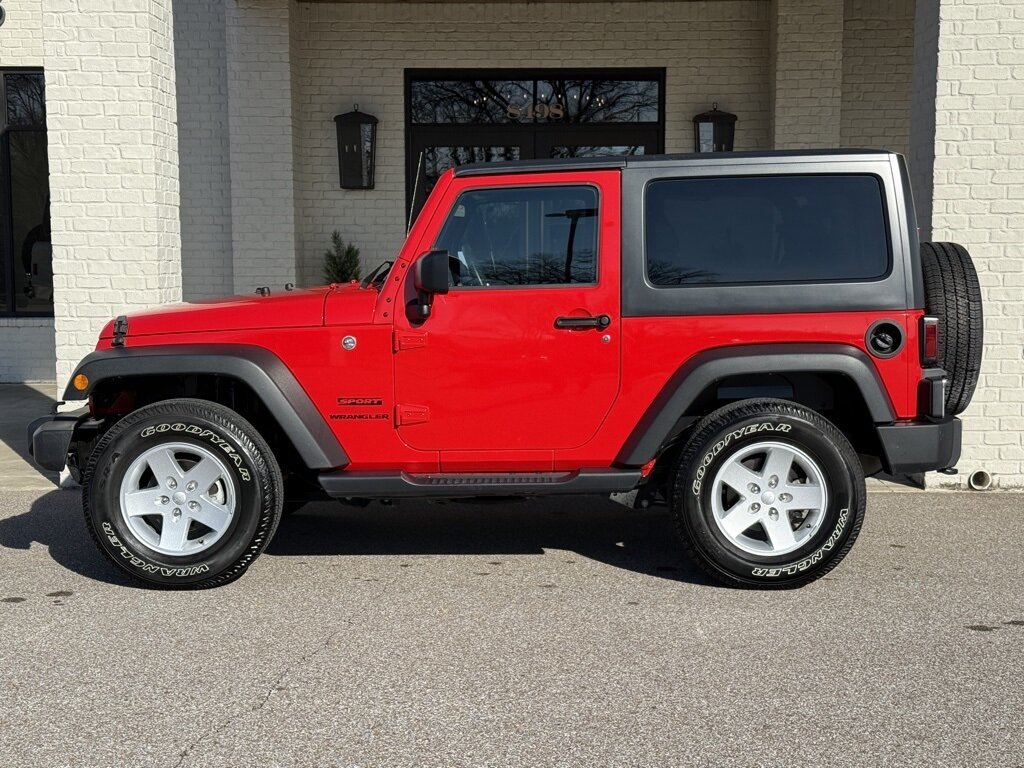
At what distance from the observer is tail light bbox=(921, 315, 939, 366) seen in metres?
4.99

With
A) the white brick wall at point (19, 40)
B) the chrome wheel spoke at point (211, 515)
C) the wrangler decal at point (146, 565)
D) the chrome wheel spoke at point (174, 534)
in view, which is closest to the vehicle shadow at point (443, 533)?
the wrangler decal at point (146, 565)

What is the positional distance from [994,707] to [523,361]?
2.41m

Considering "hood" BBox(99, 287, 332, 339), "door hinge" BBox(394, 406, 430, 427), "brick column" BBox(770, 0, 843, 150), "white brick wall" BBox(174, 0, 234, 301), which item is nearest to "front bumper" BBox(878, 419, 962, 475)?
"door hinge" BBox(394, 406, 430, 427)

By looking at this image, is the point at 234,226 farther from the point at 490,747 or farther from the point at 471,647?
the point at 490,747

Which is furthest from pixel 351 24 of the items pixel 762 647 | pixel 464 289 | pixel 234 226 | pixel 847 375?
pixel 762 647

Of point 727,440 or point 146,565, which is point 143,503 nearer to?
point 146,565

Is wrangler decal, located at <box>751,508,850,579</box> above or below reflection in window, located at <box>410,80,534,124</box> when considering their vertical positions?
below

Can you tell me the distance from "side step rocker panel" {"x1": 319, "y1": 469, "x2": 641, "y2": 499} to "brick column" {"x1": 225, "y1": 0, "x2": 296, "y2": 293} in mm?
7091

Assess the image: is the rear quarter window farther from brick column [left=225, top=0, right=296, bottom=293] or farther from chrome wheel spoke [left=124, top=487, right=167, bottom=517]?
brick column [left=225, top=0, right=296, bottom=293]

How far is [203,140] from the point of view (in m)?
12.3

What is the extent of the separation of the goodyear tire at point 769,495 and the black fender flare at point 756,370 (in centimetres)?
A: 16

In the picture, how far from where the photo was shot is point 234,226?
12008 mm

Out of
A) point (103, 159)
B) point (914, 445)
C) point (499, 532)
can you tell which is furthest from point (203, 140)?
point (914, 445)

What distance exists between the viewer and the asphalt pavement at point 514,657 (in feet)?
11.2
